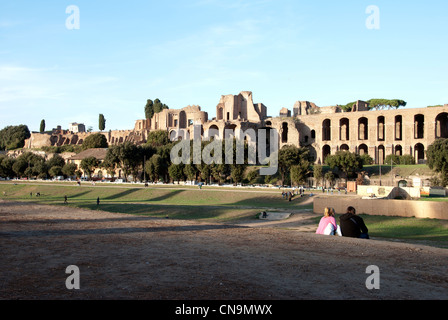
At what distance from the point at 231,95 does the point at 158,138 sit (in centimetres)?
1892

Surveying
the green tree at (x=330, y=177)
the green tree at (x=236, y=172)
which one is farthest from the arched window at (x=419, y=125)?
the green tree at (x=236, y=172)

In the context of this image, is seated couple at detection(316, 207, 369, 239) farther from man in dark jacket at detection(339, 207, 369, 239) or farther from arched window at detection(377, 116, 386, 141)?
arched window at detection(377, 116, 386, 141)

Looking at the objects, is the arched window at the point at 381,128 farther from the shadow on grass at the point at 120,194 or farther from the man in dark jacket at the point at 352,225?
the man in dark jacket at the point at 352,225

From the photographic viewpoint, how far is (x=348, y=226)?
10.9 metres

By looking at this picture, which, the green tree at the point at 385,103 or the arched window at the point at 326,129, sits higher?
the green tree at the point at 385,103

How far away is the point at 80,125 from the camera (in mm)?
149625

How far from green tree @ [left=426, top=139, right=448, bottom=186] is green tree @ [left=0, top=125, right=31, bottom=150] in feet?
380

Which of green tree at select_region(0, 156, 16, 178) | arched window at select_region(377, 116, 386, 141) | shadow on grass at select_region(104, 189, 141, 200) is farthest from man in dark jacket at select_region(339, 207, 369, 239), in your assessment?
green tree at select_region(0, 156, 16, 178)

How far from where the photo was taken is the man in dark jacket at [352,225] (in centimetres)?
1061

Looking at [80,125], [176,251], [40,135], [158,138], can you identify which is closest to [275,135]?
[158,138]

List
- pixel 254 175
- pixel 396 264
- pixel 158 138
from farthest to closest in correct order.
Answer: pixel 158 138 → pixel 254 175 → pixel 396 264

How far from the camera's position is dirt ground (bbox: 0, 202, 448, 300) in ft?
20.6

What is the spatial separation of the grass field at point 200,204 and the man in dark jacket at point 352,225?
19.8 ft
